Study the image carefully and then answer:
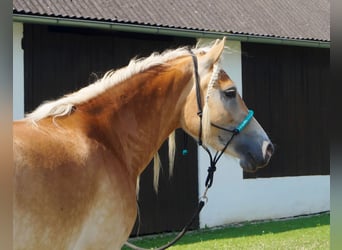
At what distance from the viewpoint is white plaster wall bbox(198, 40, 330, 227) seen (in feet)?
30.6

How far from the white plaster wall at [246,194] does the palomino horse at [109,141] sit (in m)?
5.39

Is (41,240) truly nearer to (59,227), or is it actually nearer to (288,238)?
(59,227)

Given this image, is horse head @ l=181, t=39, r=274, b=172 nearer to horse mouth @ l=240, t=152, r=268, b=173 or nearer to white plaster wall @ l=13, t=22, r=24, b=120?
horse mouth @ l=240, t=152, r=268, b=173

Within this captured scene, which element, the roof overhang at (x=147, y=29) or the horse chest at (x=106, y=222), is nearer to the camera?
the horse chest at (x=106, y=222)

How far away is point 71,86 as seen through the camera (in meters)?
7.78

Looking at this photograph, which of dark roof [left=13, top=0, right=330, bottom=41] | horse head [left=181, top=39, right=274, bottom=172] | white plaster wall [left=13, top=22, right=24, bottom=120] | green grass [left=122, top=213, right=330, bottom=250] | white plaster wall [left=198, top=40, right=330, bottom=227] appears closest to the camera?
horse head [left=181, top=39, right=274, bottom=172]

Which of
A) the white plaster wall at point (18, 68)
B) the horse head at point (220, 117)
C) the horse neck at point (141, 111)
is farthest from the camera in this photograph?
the white plaster wall at point (18, 68)

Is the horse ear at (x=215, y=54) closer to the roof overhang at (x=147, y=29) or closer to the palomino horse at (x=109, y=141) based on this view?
the palomino horse at (x=109, y=141)

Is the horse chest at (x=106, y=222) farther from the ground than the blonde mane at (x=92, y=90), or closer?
closer

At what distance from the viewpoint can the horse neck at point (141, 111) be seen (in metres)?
3.15

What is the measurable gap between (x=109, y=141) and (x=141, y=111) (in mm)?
350

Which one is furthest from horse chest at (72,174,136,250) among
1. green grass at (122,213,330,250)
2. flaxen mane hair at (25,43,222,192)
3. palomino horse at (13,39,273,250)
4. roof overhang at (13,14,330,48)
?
roof overhang at (13,14,330,48)

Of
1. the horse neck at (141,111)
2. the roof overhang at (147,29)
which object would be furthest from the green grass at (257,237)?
the horse neck at (141,111)

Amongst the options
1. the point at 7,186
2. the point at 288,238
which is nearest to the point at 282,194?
the point at 288,238
